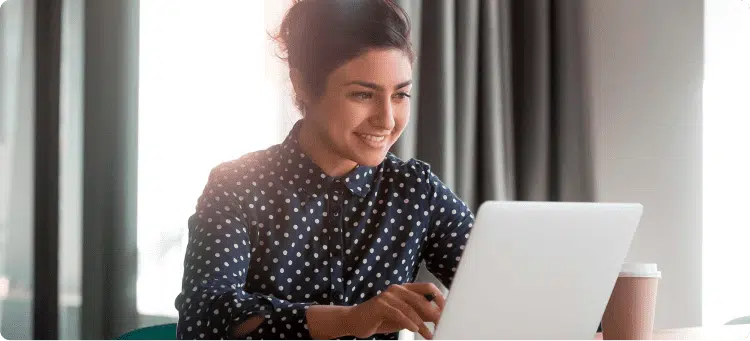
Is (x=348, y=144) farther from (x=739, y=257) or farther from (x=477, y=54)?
(x=739, y=257)

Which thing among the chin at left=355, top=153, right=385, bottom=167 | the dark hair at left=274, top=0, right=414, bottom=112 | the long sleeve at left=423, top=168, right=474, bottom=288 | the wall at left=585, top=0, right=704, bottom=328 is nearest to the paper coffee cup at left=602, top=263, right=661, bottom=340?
the long sleeve at left=423, top=168, right=474, bottom=288

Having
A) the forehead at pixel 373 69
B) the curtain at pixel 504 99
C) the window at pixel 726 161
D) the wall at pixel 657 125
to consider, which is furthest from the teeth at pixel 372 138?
the window at pixel 726 161

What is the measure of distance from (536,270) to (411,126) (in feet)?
3.80

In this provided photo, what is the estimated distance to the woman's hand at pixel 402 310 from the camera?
1016mm

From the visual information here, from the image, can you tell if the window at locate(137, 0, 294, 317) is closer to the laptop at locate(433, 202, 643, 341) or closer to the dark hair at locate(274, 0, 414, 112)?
the dark hair at locate(274, 0, 414, 112)

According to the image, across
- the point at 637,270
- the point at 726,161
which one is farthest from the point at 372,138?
the point at 726,161

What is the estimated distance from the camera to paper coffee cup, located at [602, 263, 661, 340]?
1.17 m

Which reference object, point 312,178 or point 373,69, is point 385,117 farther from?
point 312,178

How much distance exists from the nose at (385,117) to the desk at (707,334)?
625mm

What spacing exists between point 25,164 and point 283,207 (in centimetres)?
54

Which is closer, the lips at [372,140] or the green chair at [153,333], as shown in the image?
the green chair at [153,333]

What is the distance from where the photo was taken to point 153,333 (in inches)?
59.8

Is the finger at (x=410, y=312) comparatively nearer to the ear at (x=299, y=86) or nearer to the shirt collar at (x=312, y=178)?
the shirt collar at (x=312, y=178)

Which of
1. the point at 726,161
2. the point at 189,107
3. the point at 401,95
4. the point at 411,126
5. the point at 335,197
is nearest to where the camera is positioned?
the point at 335,197
